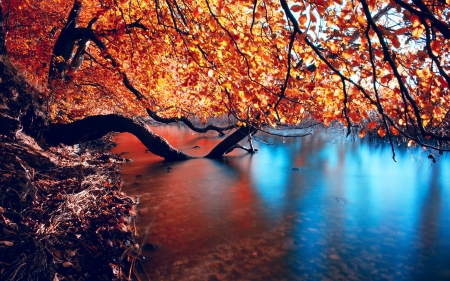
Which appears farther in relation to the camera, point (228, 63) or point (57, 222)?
point (228, 63)

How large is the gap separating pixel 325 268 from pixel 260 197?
13.1 feet

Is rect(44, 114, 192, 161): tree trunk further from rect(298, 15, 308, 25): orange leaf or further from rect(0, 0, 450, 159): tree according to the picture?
rect(298, 15, 308, 25): orange leaf

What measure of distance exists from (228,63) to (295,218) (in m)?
3.94

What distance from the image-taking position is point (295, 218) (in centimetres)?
728

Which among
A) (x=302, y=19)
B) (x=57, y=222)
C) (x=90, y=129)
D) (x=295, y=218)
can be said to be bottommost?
(x=295, y=218)

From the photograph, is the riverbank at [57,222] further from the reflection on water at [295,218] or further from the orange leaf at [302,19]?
the orange leaf at [302,19]

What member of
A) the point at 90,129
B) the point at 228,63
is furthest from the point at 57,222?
the point at 90,129

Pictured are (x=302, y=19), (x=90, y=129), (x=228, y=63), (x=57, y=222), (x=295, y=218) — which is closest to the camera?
(x=302, y=19)

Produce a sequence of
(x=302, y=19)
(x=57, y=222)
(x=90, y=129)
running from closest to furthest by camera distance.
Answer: (x=302, y=19) → (x=57, y=222) → (x=90, y=129)

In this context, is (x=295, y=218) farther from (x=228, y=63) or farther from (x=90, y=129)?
(x=90, y=129)

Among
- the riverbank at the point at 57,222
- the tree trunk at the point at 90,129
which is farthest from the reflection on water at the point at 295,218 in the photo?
the tree trunk at the point at 90,129

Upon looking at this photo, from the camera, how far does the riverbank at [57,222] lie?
3871 millimetres

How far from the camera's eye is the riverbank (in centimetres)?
387

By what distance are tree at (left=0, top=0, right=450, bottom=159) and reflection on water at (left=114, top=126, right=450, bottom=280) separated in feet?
6.07
